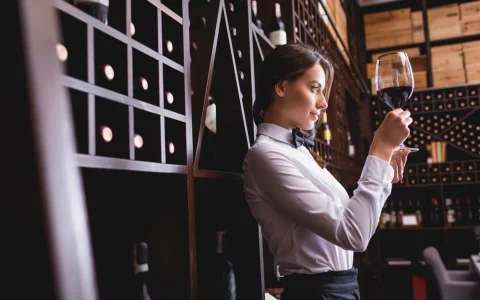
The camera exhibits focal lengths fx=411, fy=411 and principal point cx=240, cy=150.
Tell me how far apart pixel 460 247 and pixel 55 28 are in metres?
5.36

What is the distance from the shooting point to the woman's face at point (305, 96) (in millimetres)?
1206

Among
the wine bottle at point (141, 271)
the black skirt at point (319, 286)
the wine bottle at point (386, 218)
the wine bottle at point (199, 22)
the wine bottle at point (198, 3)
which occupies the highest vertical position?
the wine bottle at point (198, 3)

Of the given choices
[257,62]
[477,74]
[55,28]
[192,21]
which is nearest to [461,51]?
[477,74]

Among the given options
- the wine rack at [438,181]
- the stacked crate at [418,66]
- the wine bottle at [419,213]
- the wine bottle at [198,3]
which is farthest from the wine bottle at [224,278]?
the stacked crate at [418,66]

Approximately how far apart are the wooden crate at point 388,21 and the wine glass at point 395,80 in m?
4.29

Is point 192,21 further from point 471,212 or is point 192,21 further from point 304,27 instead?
point 471,212

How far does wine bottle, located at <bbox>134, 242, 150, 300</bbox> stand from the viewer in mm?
971

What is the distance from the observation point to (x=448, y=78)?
15.9ft

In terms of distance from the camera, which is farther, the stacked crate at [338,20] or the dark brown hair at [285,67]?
the stacked crate at [338,20]

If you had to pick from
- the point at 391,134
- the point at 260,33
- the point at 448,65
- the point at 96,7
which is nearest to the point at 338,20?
the point at 448,65

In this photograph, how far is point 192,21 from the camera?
1334mm

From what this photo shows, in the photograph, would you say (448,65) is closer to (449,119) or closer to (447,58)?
(447,58)

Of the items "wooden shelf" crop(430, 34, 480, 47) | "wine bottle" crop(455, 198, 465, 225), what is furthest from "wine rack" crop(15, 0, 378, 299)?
"wooden shelf" crop(430, 34, 480, 47)

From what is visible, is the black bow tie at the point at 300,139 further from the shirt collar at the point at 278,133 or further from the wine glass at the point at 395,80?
the wine glass at the point at 395,80
